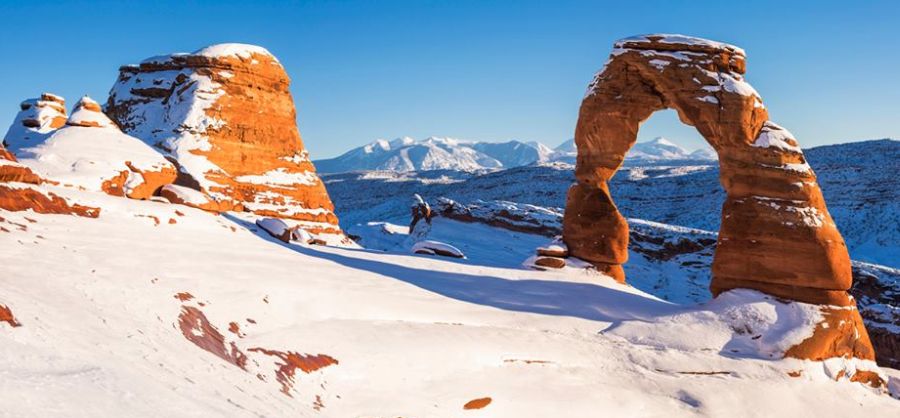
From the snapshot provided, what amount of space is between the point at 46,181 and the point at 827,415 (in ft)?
53.9

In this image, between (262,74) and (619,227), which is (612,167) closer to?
(619,227)

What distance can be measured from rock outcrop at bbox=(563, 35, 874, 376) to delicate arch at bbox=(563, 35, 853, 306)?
0.02m

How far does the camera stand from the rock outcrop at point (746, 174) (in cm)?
1457

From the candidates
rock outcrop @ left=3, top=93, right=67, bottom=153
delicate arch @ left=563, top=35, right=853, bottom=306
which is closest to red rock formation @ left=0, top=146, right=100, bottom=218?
rock outcrop @ left=3, top=93, right=67, bottom=153

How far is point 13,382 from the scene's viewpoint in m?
4.10

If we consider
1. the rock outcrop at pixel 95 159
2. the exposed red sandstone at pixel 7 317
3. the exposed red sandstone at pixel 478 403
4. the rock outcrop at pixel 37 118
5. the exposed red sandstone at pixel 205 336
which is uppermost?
the rock outcrop at pixel 37 118

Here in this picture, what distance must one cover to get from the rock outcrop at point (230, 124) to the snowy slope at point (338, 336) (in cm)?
1312

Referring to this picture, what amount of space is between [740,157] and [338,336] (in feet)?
35.6

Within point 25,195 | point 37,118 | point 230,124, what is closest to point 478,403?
point 25,195

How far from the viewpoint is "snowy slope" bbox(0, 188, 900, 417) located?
5438mm

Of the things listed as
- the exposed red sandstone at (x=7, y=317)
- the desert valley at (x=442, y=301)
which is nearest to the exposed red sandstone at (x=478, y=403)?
the desert valley at (x=442, y=301)

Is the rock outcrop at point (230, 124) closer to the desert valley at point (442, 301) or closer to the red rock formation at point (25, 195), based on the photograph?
the desert valley at point (442, 301)

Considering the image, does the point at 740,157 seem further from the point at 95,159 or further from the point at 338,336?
the point at 95,159

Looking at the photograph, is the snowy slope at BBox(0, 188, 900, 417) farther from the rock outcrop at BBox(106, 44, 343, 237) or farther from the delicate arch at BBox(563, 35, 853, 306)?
the rock outcrop at BBox(106, 44, 343, 237)
